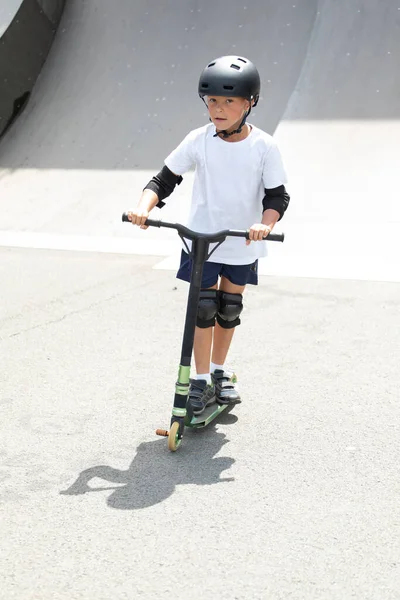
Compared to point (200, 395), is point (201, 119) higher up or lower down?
higher up

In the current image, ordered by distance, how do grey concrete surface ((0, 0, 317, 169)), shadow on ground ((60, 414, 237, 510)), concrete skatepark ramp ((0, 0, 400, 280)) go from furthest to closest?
1. grey concrete surface ((0, 0, 317, 169))
2. concrete skatepark ramp ((0, 0, 400, 280))
3. shadow on ground ((60, 414, 237, 510))

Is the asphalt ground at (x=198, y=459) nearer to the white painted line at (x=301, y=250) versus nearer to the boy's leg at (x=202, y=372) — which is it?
the boy's leg at (x=202, y=372)

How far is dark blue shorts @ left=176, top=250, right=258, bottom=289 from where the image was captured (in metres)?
4.46

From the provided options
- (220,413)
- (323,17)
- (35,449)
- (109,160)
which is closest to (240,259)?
(220,413)

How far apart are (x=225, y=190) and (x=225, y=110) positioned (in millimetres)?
391

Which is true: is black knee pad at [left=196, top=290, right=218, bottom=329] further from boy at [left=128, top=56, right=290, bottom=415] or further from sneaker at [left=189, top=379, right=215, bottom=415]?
sneaker at [left=189, top=379, right=215, bottom=415]

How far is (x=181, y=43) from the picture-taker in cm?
1200

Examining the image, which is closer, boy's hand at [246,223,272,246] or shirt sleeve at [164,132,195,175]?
boy's hand at [246,223,272,246]

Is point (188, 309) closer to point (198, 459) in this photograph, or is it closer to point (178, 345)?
point (198, 459)

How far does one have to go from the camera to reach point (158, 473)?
3.91 meters

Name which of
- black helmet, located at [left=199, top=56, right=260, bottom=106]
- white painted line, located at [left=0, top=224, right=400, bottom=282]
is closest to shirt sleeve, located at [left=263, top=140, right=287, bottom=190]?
black helmet, located at [left=199, top=56, right=260, bottom=106]

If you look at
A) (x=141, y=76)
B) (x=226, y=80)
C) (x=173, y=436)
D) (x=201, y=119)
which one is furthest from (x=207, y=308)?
(x=141, y=76)

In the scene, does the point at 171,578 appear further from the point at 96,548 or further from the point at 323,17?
the point at 323,17

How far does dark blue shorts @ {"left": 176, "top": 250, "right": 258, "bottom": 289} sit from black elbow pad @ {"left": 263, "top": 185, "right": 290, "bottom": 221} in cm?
37
